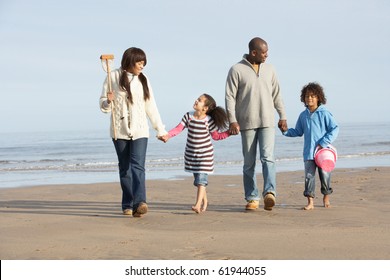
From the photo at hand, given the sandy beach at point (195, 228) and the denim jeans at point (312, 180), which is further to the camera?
the denim jeans at point (312, 180)

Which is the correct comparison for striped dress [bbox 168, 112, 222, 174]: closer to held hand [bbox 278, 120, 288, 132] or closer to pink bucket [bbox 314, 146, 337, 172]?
held hand [bbox 278, 120, 288, 132]

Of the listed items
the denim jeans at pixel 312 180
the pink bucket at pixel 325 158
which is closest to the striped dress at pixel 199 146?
the denim jeans at pixel 312 180

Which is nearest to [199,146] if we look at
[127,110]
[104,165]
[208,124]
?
[208,124]

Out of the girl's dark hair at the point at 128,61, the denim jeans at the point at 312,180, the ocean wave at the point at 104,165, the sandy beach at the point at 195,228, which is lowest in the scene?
the ocean wave at the point at 104,165

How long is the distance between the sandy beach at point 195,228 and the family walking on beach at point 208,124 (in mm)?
331

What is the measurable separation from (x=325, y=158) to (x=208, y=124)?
4.85ft

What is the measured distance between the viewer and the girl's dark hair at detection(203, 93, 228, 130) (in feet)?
23.7

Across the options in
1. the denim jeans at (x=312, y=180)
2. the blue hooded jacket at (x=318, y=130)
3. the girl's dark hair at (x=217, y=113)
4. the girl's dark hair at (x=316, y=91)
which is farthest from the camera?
the girl's dark hair at (x=316, y=91)

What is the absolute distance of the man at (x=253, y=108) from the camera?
7.22 m

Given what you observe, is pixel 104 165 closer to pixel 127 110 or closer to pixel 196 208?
pixel 127 110

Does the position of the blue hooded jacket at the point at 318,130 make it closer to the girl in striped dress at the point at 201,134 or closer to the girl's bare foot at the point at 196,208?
the girl in striped dress at the point at 201,134

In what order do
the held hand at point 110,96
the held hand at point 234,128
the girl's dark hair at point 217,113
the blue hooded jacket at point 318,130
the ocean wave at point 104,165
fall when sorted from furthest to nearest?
the ocean wave at point 104,165
the blue hooded jacket at point 318,130
the girl's dark hair at point 217,113
the held hand at point 234,128
the held hand at point 110,96

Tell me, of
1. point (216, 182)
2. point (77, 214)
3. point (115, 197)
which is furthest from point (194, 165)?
point (216, 182)

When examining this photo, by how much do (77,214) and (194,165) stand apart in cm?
152
